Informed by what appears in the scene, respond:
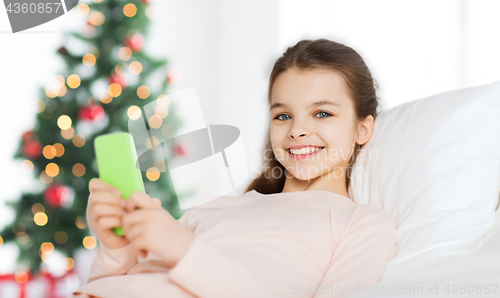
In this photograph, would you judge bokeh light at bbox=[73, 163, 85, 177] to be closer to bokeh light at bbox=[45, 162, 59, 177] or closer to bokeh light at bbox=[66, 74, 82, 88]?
bokeh light at bbox=[45, 162, 59, 177]

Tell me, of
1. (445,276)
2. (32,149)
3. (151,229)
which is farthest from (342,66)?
(32,149)

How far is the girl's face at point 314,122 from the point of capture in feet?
3.31

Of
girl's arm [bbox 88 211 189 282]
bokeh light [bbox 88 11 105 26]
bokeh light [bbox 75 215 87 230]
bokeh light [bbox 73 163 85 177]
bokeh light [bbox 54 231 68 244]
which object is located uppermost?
bokeh light [bbox 88 11 105 26]

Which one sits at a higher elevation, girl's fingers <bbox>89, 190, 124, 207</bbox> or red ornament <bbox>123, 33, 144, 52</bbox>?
red ornament <bbox>123, 33, 144, 52</bbox>

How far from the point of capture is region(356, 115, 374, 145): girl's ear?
1.09 metres

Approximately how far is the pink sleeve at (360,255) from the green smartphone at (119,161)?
0.40 meters

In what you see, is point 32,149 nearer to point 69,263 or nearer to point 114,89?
point 114,89

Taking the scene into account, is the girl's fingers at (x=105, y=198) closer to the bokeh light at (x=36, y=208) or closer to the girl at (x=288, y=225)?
the girl at (x=288, y=225)

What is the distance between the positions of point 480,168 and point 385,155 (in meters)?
0.22

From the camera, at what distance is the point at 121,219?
0.66 m

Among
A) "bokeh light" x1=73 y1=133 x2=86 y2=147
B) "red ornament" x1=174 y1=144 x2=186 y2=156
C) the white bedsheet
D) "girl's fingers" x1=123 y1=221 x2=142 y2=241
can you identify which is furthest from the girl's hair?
"bokeh light" x1=73 y1=133 x2=86 y2=147

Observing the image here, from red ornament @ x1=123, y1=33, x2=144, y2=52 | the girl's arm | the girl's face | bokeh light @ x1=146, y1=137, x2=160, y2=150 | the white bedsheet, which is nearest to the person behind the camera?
the white bedsheet

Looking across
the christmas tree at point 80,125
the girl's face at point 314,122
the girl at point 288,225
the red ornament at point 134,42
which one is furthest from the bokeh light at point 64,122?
the girl's face at point 314,122

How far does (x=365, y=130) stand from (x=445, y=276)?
520mm
